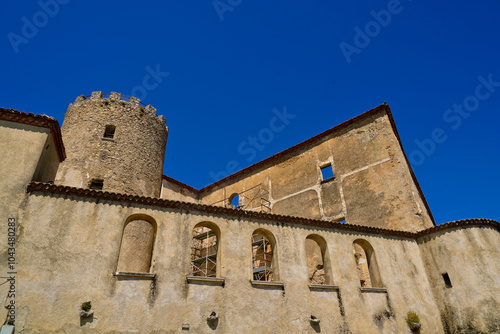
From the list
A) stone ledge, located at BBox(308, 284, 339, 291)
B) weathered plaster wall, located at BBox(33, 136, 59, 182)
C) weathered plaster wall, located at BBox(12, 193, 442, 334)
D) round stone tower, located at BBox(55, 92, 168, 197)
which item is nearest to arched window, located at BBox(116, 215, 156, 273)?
round stone tower, located at BBox(55, 92, 168, 197)

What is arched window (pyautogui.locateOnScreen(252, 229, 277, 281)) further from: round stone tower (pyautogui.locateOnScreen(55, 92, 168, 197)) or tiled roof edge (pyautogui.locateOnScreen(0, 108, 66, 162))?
tiled roof edge (pyautogui.locateOnScreen(0, 108, 66, 162))

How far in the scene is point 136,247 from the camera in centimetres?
1480

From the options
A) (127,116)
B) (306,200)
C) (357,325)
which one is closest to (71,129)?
(127,116)

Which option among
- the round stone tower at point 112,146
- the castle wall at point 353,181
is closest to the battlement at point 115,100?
the round stone tower at point 112,146

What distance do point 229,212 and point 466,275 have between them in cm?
930

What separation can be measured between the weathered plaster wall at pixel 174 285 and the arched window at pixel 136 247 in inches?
173

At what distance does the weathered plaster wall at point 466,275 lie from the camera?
12266 millimetres

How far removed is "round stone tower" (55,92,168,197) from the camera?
15.7 m

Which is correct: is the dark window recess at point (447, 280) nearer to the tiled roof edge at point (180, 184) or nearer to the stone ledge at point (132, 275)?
the stone ledge at point (132, 275)

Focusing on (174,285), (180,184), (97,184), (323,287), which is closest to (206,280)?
(174,285)

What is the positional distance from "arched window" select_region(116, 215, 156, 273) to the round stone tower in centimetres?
179

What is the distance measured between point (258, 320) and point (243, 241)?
2462 millimetres

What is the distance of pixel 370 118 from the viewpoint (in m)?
19.1

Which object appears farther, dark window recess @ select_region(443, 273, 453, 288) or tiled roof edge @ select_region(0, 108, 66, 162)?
dark window recess @ select_region(443, 273, 453, 288)
